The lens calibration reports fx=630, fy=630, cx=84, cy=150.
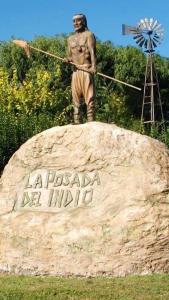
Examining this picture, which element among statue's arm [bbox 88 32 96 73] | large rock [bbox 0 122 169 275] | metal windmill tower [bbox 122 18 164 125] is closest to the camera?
large rock [bbox 0 122 169 275]

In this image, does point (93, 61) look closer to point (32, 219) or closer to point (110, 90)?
point (32, 219)

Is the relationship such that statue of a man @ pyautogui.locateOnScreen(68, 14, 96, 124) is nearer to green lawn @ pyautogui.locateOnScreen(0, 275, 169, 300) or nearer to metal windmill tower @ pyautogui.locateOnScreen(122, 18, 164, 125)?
green lawn @ pyautogui.locateOnScreen(0, 275, 169, 300)

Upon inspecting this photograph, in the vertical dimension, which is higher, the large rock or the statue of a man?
the statue of a man

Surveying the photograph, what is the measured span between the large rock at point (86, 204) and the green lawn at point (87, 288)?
1.33 ft

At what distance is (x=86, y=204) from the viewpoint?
33.7 feet

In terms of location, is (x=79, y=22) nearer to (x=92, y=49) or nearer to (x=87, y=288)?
(x=92, y=49)

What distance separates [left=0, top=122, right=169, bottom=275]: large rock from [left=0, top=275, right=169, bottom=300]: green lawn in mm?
405

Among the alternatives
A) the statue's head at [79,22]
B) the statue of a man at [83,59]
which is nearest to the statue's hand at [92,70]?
the statue of a man at [83,59]

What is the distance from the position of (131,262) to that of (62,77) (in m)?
23.1

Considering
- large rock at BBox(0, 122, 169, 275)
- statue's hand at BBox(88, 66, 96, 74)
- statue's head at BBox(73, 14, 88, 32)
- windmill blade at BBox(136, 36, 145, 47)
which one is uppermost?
windmill blade at BBox(136, 36, 145, 47)

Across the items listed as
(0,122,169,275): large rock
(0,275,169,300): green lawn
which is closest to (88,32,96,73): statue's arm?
(0,122,169,275): large rock

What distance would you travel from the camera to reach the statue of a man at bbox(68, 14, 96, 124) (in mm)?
11828

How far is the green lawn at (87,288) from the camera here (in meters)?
8.18

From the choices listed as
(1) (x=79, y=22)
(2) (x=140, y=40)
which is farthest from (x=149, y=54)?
(1) (x=79, y=22)
